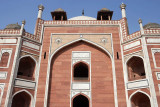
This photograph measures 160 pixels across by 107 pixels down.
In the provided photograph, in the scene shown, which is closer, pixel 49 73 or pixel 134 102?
pixel 134 102

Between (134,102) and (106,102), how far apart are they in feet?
5.22

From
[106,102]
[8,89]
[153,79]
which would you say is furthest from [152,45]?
[8,89]

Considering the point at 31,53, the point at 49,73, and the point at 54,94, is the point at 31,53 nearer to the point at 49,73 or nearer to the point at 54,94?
the point at 49,73

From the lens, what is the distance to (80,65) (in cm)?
1153

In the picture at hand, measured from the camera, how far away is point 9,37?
427 inches

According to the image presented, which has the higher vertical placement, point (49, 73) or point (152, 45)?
point (152, 45)

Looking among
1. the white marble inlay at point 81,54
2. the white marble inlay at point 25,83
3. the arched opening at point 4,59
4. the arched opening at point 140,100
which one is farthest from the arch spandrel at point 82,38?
the arched opening at point 140,100

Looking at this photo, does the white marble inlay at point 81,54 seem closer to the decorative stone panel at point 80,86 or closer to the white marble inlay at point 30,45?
the decorative stone panel at point 80,86

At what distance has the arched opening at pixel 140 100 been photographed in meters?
9.78

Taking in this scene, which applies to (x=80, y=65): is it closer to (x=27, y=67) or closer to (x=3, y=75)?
(x=27, y=67)

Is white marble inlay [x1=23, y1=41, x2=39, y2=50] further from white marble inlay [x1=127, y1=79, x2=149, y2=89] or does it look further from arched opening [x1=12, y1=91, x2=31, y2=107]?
white marble inlay [x1=127, y1=79, x2=149, y2=89]

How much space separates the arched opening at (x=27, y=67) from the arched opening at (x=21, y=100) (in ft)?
3.86

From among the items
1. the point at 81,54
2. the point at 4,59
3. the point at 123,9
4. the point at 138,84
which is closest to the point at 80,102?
the point at 81,54

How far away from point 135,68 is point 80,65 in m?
3.56
